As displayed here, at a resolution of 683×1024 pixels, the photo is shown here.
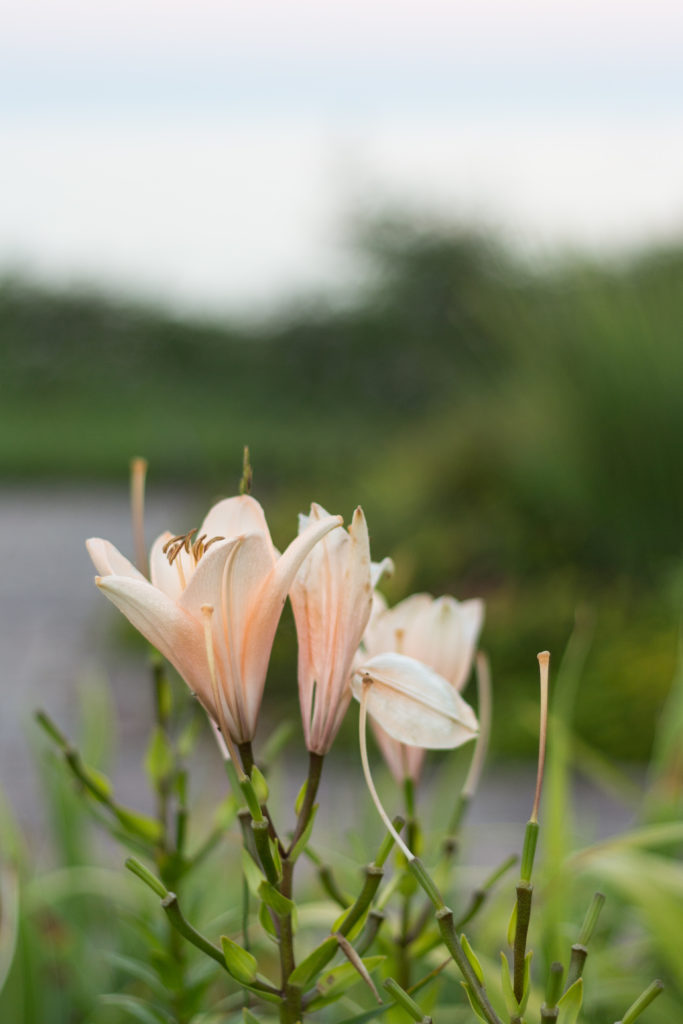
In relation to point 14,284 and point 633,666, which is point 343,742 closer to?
point 633,666

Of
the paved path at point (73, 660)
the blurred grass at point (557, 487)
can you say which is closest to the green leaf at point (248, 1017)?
the blurred grass at point (557, 487)

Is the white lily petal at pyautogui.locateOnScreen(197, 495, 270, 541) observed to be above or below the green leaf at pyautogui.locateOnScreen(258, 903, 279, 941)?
above

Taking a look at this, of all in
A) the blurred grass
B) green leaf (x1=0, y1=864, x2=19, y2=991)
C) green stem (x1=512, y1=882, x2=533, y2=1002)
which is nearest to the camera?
green stem (x1=512, y1=882, x2=533, y2=1002)

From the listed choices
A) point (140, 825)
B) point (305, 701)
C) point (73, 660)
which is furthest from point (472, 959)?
point (73, 660)

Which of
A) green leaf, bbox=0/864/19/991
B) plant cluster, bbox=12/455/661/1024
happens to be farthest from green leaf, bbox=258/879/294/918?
green leaf, bbox=0/864/19/991

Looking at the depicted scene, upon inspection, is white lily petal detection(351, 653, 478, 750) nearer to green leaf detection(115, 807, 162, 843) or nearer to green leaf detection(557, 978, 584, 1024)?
green leaf detection(557, 978, 584, 1024)

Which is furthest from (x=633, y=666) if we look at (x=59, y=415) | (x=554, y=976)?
(x=59, y=415)

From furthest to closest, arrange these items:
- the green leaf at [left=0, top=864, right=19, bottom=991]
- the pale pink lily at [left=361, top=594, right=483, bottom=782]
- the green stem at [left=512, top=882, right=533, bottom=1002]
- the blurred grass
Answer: the blurred grass, the green leaf at [left=0, top=864, right=19, bottom=991], the pale pink lily at [left=361, top=594, right=483, bottom=782], the green stem at [left=512, top=882, right=533, bottom=1002]
